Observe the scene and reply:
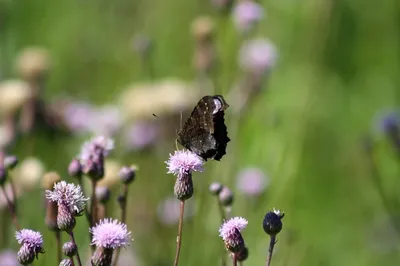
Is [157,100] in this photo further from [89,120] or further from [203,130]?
[203,130]

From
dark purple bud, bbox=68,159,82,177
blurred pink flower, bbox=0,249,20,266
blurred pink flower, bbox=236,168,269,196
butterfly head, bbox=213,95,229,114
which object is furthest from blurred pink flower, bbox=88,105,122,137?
butterfly head, bbox=213,95,229,114

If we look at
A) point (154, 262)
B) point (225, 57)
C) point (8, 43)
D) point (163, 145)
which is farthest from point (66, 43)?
point (154, 262)

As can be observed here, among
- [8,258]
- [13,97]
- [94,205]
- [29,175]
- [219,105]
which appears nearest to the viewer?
[219,105]

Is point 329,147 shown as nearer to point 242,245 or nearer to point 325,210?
point 325,210

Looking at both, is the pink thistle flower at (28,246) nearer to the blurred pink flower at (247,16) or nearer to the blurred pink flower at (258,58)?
the blurred pink flower at (247,16)

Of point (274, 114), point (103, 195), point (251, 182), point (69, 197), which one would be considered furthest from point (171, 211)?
point (69, 197)

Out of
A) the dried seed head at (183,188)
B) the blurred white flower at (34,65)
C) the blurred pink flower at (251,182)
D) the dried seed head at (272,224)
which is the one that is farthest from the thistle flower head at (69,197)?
the blurred white flower at (34,65)
